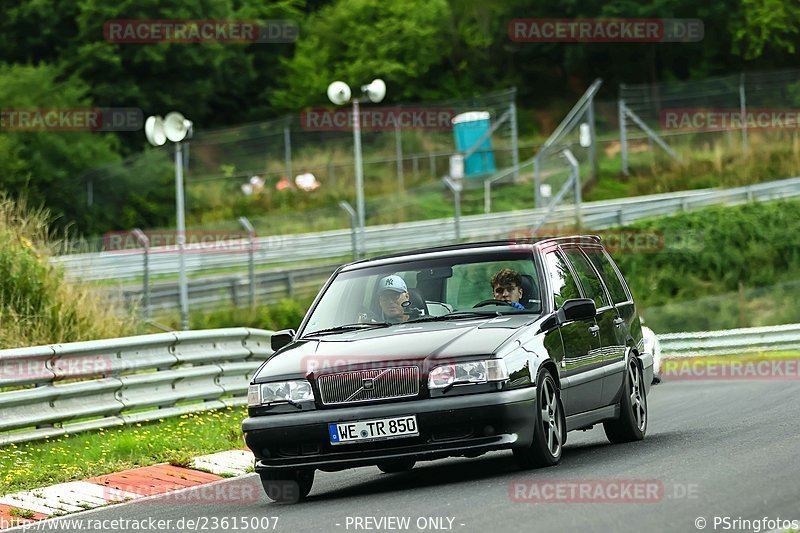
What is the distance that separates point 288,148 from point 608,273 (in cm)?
3493

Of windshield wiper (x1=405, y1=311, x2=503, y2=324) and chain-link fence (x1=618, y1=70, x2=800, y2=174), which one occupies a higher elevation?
chain-link fence (x1=618, y1=70, x2=800, y2=174)

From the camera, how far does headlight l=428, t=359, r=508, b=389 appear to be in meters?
9.43

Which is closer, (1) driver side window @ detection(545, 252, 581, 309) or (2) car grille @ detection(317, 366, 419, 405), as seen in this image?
(2) car grille @ detection(317, 366, 419, 405)

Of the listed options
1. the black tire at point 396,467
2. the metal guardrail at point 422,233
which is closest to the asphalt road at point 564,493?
the black tire at point 396,467

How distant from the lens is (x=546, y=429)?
9945 mm

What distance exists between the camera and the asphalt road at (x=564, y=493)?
309 inches

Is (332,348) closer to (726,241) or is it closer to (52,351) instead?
(52,351)

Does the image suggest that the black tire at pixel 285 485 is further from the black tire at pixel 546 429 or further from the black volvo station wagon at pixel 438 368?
the black tire at pixel 546 429

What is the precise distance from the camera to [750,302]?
97.2 feet

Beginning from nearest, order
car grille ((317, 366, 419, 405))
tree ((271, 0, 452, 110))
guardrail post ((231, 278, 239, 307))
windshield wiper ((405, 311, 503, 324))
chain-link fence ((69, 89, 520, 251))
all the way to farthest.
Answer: car grille ((317, 366, 419, 405)) → windshield wiper ((405, 311, 503, 324)) → guardrail post ((231, 278, 239, 307)) → chain-link fence ((69, 89, 520, 251)) → tree ((271, 0, 452, 110))

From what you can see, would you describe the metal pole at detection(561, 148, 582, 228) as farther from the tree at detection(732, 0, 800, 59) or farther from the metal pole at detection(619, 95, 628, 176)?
the tree at detection(732, 0, 800, 59)

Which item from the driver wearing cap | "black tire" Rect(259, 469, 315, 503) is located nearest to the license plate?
"black tire" Rect(259, 469, 315, 503)

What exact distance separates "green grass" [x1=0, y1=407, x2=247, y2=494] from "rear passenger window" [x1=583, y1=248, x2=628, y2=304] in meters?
3.55

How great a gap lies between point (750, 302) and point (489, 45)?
4293 centimetres
